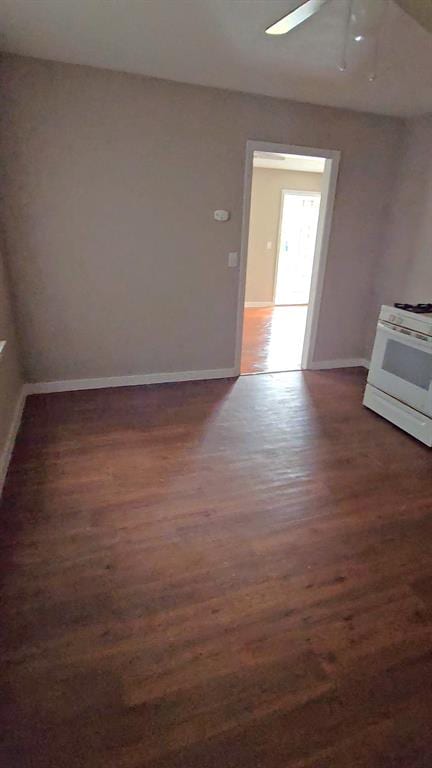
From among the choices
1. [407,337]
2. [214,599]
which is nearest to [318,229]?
[407,337]

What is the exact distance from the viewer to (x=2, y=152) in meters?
3.10

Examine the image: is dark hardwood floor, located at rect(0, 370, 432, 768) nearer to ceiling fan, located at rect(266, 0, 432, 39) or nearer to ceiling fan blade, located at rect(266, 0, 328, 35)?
ceiling fan, located at rect(266, 0, 432, 39)

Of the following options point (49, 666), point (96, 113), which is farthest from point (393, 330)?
point (49, 666)

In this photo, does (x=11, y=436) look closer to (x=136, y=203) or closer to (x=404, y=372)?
(x=136, y=203)

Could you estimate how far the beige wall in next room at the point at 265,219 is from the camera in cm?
731

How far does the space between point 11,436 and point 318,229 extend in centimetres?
345

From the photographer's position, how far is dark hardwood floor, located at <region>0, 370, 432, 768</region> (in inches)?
53.3

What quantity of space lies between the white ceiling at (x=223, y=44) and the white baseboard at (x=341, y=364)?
2.52 metres

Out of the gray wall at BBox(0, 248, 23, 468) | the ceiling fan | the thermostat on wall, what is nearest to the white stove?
the thermostat on wall

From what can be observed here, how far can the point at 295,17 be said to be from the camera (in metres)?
2.04

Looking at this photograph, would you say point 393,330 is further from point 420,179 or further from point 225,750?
point 225,750

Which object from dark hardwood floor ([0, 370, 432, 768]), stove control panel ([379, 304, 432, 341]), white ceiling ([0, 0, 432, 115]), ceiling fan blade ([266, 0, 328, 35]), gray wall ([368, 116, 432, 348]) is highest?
white ceiling ([0, 0, 432, 115])

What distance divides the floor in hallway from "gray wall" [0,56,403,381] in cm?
63

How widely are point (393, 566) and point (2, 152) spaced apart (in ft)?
12.3
